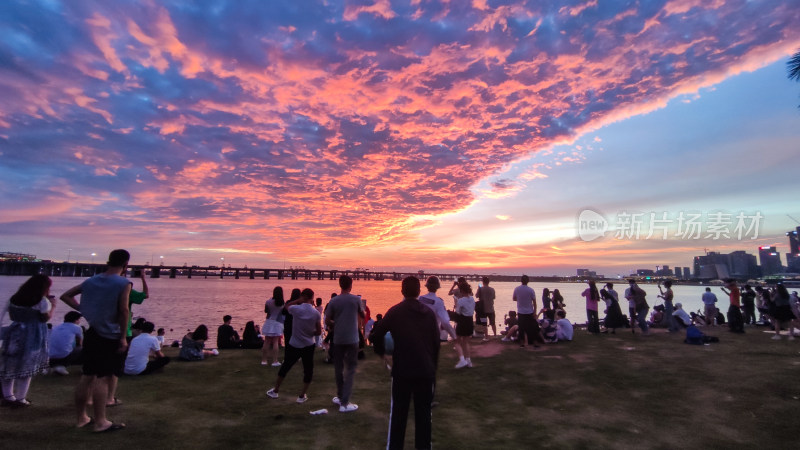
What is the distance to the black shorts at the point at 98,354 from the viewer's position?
542cm

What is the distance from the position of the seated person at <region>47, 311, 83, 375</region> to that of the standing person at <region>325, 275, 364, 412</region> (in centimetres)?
675

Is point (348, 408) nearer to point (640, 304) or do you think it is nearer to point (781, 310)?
point (640, 304)

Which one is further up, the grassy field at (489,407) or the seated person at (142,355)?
the seated person at (142,355)

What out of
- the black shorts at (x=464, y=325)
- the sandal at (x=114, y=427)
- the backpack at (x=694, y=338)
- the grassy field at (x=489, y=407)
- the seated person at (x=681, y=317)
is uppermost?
the black shorts at (x=464, y=325)

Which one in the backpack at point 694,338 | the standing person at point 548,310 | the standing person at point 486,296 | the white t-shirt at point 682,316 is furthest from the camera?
the standing person at point 548,310

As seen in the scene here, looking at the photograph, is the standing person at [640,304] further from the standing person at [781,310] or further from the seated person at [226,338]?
the seated person at [226,338]

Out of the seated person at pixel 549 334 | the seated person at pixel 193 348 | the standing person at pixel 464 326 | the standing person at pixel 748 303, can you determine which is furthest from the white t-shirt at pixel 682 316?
the seated person at pixel 193 348

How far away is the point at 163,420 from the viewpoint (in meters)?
6.38

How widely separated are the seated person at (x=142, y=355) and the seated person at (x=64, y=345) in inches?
56.1

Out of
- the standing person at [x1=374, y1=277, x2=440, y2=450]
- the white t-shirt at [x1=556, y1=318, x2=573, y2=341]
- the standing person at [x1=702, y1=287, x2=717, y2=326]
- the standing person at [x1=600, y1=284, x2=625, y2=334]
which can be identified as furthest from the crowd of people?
the standing person at [x1=702, y1=287, x2=717, y2=326]

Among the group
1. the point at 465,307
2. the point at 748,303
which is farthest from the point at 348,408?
the point at 748,303

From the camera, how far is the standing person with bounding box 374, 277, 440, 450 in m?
4.42

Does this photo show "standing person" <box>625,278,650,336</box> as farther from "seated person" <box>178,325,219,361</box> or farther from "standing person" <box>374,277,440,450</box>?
"seated person" <box>178,325,219,361</box>

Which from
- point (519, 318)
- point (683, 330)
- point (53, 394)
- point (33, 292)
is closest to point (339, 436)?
point (33, 292)
